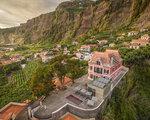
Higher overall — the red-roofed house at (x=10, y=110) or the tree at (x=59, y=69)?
the tree at (x=59, y=69)

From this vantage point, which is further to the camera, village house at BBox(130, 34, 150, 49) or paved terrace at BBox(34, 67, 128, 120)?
village house at BBox(130, 34, 150, 49)

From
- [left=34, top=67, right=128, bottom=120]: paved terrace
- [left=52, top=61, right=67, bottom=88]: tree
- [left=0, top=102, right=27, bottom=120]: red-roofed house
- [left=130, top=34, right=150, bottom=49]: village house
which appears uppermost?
[left=130, top=34, right=150, bottom=49]: village house

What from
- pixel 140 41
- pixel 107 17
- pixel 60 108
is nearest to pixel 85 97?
pixel 60 108

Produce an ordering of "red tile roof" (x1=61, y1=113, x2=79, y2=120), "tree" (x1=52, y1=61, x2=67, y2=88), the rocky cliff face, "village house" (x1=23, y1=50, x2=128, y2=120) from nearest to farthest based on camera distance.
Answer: "village house" (x1=23, y1=50, x2=128, y2=120)
"red tile roof" (x1=61, y1=113, x2=79, y2=120)
"tree" (x1=52, y1=61, x2=67, y2=88)
the rocky cliff face

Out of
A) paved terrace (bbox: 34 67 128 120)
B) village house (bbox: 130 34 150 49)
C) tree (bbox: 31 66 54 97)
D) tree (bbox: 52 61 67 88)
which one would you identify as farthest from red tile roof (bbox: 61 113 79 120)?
village house (bbox: 130 34 150 49)

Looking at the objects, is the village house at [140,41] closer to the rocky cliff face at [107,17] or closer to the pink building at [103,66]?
the rocky cliff face at [107,17]

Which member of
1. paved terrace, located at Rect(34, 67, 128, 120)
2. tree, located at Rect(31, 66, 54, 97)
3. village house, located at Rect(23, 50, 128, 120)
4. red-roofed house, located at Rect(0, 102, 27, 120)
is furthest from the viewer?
red-roofed house, located at Rect(0, 102, 27, 120)

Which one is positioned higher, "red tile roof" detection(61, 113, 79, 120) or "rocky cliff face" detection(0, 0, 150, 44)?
"rocky cliff face" detection(0, 0, 150, 44)

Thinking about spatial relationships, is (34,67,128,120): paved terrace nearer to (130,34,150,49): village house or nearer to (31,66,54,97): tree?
(31,66,54,97): tree

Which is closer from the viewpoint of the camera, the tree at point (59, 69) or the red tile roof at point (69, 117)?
the red tile roof at point (69, 117)

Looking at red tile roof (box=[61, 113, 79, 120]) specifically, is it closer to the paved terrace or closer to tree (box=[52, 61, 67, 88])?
the paved terrace

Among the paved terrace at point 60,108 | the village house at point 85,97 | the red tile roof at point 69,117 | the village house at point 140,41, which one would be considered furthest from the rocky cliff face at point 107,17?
the red tile roof at point 69,117

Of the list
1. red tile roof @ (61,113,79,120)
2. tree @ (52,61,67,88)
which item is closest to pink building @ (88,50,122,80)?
tree @ (52,61,67,88)
